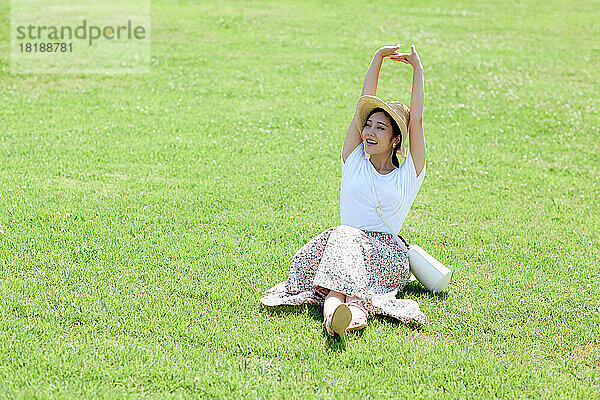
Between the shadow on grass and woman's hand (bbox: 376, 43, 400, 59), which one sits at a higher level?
woman's hand (bbox: 376, 43, 400, 59)

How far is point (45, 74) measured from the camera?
42.0 feet

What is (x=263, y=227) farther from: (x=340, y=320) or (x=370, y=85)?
(x=340, y=320)

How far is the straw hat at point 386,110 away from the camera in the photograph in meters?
5.25

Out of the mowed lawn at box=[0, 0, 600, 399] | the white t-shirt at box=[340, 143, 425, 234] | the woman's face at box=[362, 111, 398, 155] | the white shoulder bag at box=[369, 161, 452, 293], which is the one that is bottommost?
the mowed lawn at box=[0, 0, 600, 399]

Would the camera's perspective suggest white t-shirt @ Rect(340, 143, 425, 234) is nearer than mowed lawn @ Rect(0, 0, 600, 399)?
No

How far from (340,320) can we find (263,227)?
230 cm

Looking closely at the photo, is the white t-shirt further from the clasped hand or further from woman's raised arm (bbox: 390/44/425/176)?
the clasped hand

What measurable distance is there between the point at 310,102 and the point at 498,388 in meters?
8.10

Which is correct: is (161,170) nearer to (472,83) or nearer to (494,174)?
(494,174)

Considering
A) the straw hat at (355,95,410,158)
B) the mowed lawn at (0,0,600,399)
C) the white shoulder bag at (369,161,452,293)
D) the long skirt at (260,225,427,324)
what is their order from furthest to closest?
the white shoulder bag at (369,161,452,293)
the straw hat at (355,95,410,158)
the long skirt at (260,225,427,324)
the mowed lawn at (0,0,600,399)

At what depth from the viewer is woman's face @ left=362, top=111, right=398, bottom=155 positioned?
5.34m

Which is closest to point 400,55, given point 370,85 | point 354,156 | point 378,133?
point 370,85

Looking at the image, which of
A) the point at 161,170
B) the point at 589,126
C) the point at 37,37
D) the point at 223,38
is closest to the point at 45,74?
the point at 37,37

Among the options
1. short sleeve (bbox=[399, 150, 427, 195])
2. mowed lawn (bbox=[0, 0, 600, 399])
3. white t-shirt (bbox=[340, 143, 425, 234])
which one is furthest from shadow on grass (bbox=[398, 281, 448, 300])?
short sleeve (bbox=[399, 150, 427, 195])
